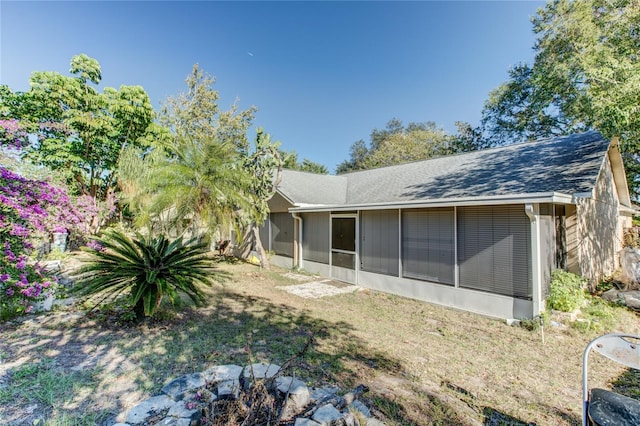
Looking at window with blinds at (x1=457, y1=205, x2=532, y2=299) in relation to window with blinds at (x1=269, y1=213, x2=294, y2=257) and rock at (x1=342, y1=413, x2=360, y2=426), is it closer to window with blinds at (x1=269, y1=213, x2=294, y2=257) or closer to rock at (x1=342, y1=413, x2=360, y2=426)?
rock at (x1=342, y1=413, x2=360, y2=426)

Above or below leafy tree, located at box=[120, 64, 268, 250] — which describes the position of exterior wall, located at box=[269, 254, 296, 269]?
below

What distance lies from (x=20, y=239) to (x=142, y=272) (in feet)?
7.83

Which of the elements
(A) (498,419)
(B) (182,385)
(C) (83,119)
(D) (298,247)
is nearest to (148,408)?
(B) (182,385)

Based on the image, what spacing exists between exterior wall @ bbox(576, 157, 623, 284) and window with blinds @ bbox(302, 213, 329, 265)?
681 cm

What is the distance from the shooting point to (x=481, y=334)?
16.4ft

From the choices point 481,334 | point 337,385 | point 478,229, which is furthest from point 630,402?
point 478,229

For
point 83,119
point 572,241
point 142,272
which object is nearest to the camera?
point 142,272

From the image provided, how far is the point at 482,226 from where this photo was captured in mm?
6039

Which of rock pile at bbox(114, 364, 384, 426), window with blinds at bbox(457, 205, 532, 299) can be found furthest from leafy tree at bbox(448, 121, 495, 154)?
rock pile at bbox(114, 364, 384, 426)

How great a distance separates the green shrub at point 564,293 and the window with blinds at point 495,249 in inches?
26.7

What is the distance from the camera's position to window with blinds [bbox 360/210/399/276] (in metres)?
7.75

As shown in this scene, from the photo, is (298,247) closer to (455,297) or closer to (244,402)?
(455,297)

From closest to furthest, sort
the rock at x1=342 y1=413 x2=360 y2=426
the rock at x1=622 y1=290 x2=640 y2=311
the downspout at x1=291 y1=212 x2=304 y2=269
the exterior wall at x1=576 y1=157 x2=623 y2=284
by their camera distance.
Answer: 1. the rock at x1=342 y1=413 x2=360 y2=426
2. the rock at x1=622 y1=290 x2=640 y2=311
3. the exterior wall at x1=576 y1=157 x2=623 y2=284
4. the downspout at x1=291 y1=212 x2=304 y2=269

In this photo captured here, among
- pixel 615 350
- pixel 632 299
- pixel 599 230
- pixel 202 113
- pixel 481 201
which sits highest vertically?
pixel 202 113
